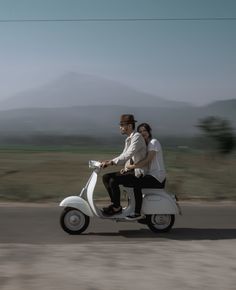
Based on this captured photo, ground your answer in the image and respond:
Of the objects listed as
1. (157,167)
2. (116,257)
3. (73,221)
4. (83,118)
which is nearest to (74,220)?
(73,221)

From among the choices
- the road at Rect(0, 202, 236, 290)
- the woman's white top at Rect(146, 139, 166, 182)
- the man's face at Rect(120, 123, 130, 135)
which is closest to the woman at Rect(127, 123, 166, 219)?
the woman's white top at Rect(146, 139, 166, 182)

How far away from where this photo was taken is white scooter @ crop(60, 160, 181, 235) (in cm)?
949

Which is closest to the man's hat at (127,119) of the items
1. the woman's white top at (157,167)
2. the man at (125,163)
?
the man at (125,163)

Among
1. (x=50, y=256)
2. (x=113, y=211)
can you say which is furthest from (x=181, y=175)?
(x=50, y=256)

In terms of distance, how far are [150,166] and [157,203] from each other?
1.93 ft

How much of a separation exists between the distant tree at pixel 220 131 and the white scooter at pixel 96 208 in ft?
30.6

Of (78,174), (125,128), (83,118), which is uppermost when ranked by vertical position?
(83,118)

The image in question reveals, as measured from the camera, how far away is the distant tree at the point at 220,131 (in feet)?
62.2

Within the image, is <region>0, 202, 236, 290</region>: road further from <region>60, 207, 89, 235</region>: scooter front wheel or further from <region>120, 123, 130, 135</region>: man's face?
<region>120, 123, 130, 135</region>: man's face

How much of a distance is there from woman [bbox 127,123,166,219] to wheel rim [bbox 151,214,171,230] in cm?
31

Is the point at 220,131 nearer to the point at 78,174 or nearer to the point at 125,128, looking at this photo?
the point at 78,174

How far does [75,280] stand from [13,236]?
3502 mm

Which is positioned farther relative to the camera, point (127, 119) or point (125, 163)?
point (125, 163)

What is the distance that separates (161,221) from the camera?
Answer: 9766 mm
